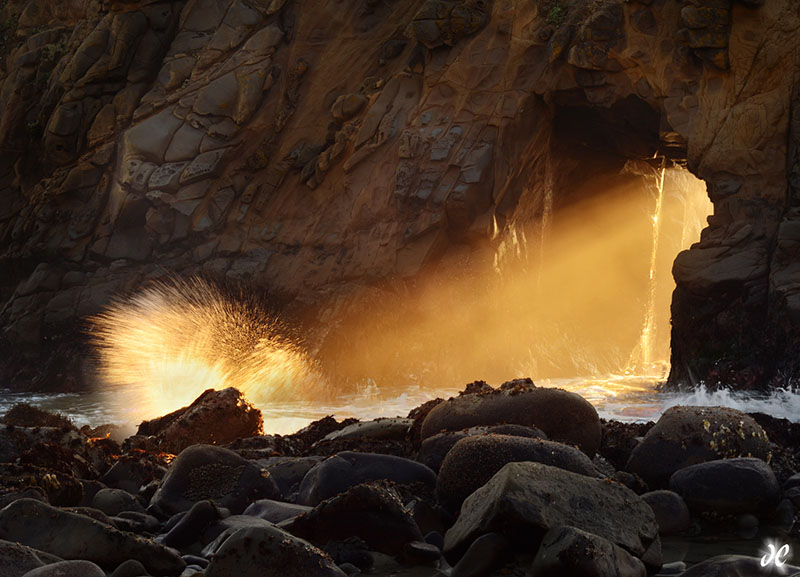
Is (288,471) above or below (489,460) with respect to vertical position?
below

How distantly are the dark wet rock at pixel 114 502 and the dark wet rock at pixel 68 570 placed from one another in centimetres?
210

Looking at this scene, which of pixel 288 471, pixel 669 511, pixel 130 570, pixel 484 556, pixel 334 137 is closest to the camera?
pixel 130 570

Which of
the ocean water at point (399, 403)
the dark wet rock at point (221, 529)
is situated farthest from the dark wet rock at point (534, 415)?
the ocean water at point (399, 403)

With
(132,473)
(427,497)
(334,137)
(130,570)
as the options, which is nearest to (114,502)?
(132,473)

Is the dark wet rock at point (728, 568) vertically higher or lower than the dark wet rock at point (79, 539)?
higher

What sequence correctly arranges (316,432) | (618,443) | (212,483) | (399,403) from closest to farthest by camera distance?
(212,483) → (618,443) → (316,432) → (399,403)

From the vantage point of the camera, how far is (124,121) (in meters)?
22.4

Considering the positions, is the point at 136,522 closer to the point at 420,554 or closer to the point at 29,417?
the point at 420,554

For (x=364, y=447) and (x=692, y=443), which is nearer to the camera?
(x=692, y=443)

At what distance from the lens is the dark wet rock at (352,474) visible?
631 cm

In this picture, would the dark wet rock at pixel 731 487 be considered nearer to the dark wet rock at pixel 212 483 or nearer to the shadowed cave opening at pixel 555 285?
the dark wet rock at pixel 212 483

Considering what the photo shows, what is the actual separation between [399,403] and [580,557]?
13.1 meters

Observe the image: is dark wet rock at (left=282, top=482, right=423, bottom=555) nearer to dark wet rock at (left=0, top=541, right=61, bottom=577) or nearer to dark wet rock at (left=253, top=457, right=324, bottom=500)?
dark wet rock at (left=253, top=457, right=324, bottom=500)

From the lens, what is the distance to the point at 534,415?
7707 millimetres
